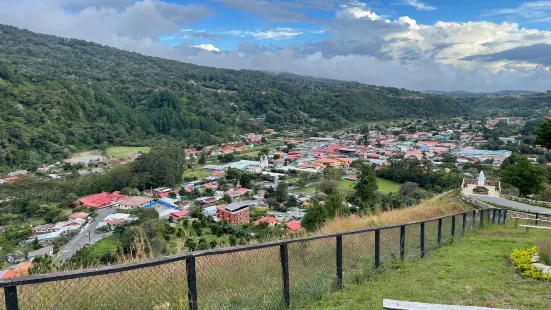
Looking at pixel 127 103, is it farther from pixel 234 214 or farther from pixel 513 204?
pixel 513 204

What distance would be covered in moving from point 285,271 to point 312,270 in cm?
100

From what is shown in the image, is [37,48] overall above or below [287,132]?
above

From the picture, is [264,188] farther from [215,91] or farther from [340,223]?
[215,91]

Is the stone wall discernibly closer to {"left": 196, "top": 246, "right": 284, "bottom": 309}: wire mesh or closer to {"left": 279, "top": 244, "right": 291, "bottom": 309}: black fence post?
{"left": 196, "top": 246, "right": 284, "bottom": 309}: wire mesh

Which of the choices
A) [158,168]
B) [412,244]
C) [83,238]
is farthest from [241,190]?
[412,244]

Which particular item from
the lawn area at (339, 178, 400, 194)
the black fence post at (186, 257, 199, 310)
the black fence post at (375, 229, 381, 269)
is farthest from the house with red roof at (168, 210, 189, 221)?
the black fence post at (186, 257, 199, 310)

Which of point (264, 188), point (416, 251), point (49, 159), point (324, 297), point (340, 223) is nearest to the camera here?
point (324, 297)

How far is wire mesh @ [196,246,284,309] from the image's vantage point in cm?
369

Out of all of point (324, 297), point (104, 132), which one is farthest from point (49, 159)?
point (324, 297)

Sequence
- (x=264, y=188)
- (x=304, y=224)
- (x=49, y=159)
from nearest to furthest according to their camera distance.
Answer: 1. (x=304, y=224)
2. (x=264, y=188)
3. (x=49, y=159)

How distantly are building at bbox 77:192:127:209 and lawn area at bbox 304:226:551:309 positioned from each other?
29.0m

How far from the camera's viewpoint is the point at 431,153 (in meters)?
55.1

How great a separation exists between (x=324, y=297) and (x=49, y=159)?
49.4m

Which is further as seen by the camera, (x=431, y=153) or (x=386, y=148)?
(x=386, y=148)
